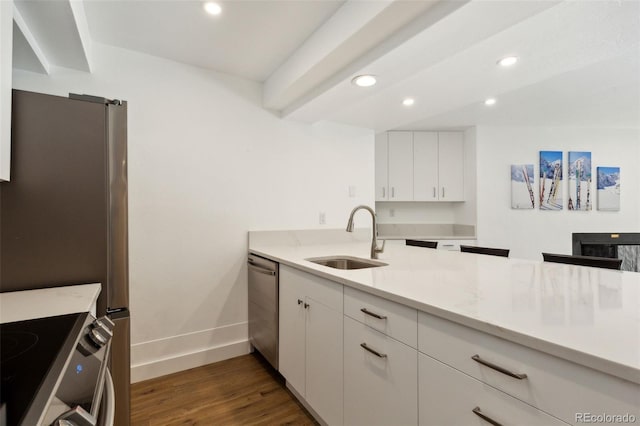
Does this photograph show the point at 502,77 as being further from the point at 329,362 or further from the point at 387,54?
the point at 329,362

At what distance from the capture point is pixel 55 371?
576 mm

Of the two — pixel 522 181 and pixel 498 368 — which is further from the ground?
pixel 522 181

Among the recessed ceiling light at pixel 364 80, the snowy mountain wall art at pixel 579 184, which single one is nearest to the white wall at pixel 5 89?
the recessed ceiling light at pixel 364 80

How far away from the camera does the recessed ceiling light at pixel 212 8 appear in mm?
1664

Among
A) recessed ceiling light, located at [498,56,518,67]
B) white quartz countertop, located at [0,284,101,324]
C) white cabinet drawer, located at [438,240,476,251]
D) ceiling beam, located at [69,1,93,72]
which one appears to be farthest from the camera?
white cabinet drawer, located at [438,240,476,251]

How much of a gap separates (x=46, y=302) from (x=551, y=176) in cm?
542

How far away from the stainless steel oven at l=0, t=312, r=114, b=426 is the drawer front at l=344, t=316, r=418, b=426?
89cm

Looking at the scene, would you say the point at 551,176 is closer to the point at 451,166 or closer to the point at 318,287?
the point at 451,166

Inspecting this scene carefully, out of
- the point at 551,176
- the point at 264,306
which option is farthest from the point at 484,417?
the point at 551,176

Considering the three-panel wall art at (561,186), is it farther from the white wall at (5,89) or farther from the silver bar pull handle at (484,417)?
the white wall at (5,89)

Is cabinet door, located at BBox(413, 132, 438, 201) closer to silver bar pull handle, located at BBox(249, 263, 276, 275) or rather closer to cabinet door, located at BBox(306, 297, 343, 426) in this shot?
silver bar pull handle, located at BBox(249, 263, 276, 275)

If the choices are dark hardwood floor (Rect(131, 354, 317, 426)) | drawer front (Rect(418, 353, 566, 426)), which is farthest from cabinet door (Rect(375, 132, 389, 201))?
drawer front (Rect(418, 353, 566, 426))

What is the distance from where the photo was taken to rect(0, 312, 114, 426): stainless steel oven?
0.49 meters

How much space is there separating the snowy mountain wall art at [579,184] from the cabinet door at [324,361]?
4490 mm
